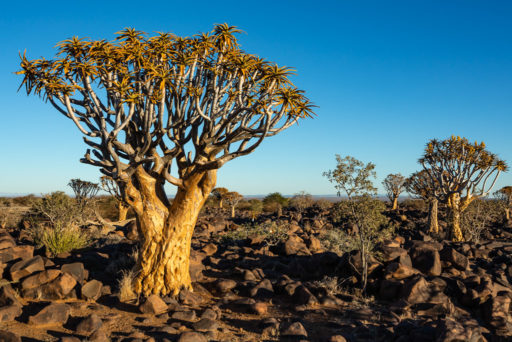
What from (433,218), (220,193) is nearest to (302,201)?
(220,193)

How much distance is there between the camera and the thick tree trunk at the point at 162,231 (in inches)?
290

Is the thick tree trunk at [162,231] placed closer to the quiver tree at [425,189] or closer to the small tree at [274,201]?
the quiver tree at [425,189]

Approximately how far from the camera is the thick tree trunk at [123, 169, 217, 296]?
7363 mm

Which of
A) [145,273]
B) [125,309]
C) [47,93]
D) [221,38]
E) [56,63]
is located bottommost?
[125,309]

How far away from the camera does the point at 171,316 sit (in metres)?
6.46

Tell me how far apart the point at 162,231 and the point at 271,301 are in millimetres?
2643

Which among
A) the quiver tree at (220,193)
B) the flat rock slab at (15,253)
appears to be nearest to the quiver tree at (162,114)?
the flat rock slab at (15,253)

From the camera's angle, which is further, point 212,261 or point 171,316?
point 212,261

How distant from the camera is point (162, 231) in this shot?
7512mm

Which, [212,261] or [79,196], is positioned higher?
[79,196]

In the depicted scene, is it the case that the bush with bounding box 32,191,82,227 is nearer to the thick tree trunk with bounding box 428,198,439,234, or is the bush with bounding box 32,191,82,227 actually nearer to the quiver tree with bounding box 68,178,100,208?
the quiver tree with bounding box 68,178,100,208

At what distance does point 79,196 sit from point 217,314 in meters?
18.0

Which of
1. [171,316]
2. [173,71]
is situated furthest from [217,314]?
[173,71]

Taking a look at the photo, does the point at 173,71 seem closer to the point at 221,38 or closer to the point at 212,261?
the point at 221,38
